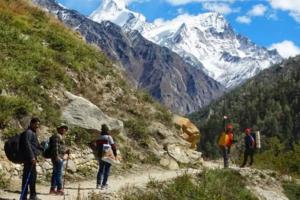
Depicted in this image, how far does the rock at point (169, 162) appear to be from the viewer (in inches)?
1145

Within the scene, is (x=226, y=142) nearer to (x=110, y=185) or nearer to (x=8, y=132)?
(x=110, y=185)

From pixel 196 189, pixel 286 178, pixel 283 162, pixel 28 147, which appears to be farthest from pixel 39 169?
pixel 283 162

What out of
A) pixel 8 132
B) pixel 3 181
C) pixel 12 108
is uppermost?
pixel 12 108

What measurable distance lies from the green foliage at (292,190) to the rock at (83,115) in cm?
880

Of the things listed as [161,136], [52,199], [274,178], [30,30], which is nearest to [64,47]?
→ [30,30]

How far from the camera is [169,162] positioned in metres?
29.4

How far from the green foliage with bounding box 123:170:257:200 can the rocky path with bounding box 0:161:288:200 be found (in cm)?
62

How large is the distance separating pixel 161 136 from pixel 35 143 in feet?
50.3

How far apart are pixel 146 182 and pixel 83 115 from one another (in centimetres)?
569

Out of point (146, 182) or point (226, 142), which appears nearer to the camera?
point (146, 182)

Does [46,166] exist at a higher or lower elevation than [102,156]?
lower

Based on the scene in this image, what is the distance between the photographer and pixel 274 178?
30.1 metres

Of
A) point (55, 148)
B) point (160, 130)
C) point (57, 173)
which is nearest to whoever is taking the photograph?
point (55, 148)

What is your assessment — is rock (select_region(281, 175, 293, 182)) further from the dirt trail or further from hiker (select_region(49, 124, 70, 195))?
hiker (select_region(49, 124, 70, 195))
